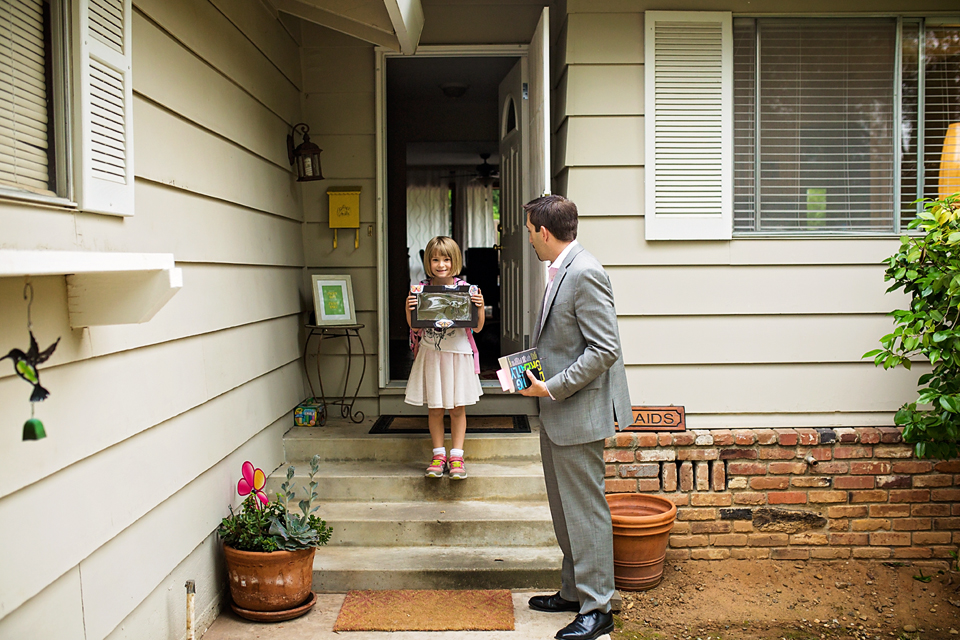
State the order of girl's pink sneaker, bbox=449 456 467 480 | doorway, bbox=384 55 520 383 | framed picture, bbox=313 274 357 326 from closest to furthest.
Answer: girl's pink sneaker, bbox=449 456 467 480 < framed picture, bbox=313 274 357 326 < doorway, bbox=384 55 520 383

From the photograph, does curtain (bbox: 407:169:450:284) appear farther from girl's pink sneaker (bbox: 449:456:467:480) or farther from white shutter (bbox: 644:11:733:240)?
girl's pink sneaker (bbox: 449:456:467:480)

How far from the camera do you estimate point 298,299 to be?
4113 millimetres

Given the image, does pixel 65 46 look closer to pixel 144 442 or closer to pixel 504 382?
pixel 144 442

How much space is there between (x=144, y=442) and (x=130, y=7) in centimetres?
130

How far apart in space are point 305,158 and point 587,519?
253cm

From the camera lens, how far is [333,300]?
414 centimetres

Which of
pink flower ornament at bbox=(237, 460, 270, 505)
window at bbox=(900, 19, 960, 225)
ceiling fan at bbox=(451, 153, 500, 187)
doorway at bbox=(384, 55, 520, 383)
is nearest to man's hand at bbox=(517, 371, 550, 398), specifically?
pink flower ornament at bbox=(237, 460, 270, 505)

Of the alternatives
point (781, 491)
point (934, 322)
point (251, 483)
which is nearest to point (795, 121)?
point (934, 322)

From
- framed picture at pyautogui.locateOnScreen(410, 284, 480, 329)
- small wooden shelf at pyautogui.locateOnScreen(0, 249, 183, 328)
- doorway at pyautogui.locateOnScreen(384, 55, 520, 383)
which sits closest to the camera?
small wooden shelf at pyautogui.locateOnScreen(0, 249, 183, 328)

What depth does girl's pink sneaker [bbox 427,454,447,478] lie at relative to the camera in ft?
11.4

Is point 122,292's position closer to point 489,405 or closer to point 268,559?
point 268,559

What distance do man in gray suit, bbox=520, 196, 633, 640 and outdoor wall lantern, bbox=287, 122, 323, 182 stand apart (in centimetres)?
177

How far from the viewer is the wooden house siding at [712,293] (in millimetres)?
3559

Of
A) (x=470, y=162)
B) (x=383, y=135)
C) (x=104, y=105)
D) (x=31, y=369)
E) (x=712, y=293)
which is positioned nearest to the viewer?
(x=31, y=369)
